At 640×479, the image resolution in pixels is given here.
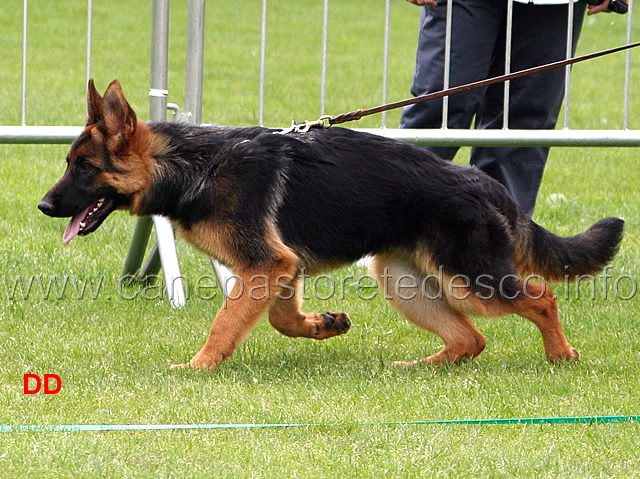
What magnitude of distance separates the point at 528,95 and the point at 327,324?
220cm

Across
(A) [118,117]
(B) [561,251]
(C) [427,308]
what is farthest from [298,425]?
(B) [561,251]

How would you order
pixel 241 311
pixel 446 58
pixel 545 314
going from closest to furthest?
pixel 241 311 < pixel 545 314 < pixel 446 58

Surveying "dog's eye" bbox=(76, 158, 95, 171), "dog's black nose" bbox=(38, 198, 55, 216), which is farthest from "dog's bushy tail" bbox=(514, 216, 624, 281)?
"dog's black nose" bbox=(38, 198, 55, 216)

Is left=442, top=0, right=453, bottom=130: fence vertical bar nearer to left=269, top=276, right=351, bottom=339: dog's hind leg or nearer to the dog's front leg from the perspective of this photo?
left=269, top=276, right=351, bottom=339: dog's hind leg

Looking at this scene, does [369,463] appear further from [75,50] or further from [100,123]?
[75,50]

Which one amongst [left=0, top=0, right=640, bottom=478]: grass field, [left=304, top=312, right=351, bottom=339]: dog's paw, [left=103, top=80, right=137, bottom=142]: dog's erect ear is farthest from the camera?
[left=304, top=312, right=351, bottom=339]: dog's paw

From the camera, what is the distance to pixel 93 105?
165 inches

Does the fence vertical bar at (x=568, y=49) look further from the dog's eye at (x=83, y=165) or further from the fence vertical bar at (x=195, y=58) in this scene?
the dog's eye at (x=83, y=165)

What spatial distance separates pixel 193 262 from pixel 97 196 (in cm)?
204

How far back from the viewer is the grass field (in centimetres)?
331

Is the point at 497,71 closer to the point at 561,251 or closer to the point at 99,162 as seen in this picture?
the point at 561,251

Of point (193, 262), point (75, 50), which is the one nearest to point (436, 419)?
point (193, 262)

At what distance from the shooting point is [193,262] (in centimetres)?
625

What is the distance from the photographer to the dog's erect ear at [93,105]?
414 cm
